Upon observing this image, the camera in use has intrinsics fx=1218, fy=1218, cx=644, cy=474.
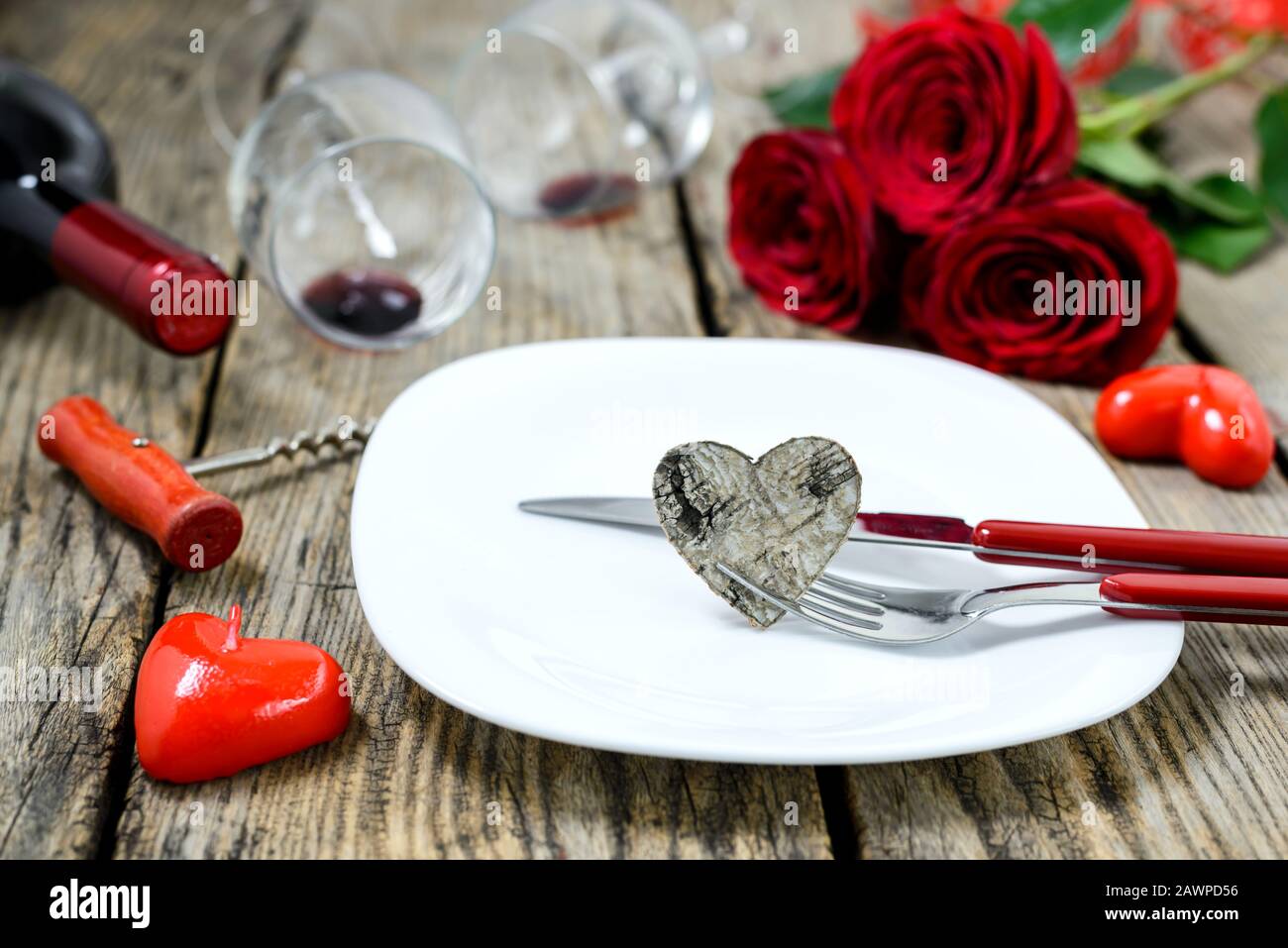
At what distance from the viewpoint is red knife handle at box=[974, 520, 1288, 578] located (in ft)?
2.08

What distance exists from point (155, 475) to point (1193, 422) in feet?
2.18

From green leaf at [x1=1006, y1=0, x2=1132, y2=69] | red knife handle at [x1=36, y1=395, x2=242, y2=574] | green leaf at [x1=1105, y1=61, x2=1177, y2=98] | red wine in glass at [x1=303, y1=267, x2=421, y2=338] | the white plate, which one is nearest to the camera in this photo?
the white plate

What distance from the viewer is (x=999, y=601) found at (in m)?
0.62

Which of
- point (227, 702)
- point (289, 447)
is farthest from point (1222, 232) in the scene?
point (227, 702)

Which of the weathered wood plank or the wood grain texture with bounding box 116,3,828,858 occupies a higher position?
the wood grain texture with bounding box 116,3,828,858

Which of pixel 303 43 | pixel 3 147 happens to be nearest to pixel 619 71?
pixel 303 43

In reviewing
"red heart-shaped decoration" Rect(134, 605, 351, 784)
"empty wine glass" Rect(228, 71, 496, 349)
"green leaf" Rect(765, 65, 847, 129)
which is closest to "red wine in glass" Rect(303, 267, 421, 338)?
"empty wine glass" Rect(228, 71, 496, 349)

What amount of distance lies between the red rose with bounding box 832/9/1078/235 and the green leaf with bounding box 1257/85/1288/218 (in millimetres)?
308

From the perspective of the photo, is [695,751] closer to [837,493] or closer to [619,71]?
[837,493]

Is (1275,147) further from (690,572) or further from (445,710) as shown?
(445,710)

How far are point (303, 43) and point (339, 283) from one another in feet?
1.63

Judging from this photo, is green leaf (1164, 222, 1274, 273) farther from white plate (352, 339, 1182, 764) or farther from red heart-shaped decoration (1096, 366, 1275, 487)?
white plate (352, 339, 1182, 764)

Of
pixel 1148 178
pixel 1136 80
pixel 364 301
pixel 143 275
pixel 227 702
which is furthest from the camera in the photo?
pixel 1136 80
